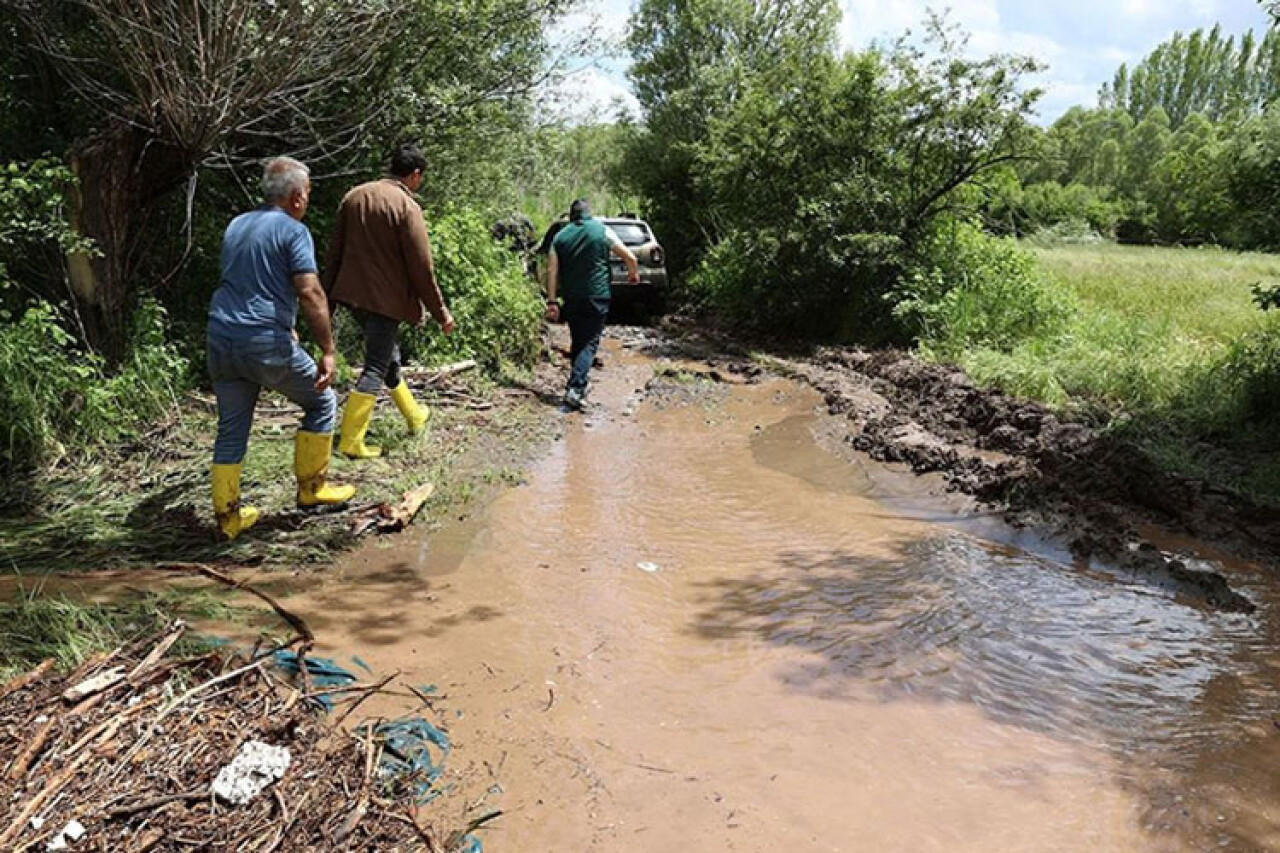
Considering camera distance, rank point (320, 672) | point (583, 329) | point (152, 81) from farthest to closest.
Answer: point (583, 329) → point (152, 81) → point (320, 672)

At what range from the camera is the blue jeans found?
4.21 meters

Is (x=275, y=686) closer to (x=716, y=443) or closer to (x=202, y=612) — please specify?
(x=202, y=612)

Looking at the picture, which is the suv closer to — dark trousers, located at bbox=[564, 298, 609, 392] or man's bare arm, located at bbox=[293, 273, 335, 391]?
dark trousers, located at bbox=[564, 298, 609, 392]

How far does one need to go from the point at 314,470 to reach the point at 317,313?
0.93 m

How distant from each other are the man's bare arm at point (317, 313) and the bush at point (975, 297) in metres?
7.47

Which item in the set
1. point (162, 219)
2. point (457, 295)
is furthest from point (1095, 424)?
point (162, 219)

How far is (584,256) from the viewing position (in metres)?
A: 7.83

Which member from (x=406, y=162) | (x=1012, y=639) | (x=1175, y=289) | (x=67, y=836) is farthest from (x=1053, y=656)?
(x=1175, y=289)

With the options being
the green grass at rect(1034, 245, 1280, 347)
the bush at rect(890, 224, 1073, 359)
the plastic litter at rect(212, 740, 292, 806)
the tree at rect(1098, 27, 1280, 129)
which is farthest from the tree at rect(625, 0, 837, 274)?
the tree at rect(1098, 27, 1280, 129)

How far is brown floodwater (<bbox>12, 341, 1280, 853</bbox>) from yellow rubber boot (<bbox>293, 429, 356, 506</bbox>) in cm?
51

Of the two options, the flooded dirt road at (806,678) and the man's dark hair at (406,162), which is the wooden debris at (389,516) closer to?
the flooded dirt road at (806,678)

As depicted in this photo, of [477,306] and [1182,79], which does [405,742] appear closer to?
[477,306]

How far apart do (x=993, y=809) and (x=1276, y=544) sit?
3.63 meters

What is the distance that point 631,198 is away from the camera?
25219 millimetres
